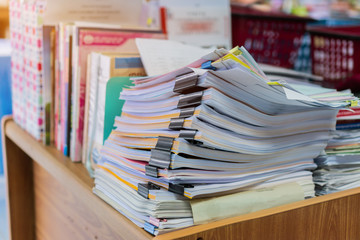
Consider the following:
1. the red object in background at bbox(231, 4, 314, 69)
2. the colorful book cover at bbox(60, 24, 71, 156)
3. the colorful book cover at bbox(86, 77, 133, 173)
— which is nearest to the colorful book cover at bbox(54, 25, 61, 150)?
the colorful book cover at bbox(60, 24, 71, 156)

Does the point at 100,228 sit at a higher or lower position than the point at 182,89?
lower

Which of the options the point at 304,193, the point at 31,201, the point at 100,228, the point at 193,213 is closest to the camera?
the point at 193,213

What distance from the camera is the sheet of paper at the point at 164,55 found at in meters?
1.08

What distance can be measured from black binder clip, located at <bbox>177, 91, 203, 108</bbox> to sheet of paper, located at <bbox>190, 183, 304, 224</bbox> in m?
0.17

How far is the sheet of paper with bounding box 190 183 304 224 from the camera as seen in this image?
0.79 m

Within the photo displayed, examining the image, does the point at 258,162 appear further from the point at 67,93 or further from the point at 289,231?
the point at 67,93

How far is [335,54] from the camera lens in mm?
2410

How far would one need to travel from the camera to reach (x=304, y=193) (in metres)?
0.91

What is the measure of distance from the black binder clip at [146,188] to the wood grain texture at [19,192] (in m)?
0.98

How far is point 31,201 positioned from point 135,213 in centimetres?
99

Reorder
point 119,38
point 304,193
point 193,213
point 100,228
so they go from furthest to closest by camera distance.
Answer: point 119,38 → point 100,228 → point 304,193 → point 193,213

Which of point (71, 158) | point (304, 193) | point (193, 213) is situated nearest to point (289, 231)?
point (304, 193)

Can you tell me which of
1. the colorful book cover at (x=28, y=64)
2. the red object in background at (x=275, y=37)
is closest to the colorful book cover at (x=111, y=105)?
the colorful book cover at (x=28, y=64)

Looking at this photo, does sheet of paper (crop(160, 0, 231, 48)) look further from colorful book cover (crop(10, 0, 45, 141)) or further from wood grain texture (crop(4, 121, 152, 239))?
wood grain texture (crop(4, 121, 152, 239))
